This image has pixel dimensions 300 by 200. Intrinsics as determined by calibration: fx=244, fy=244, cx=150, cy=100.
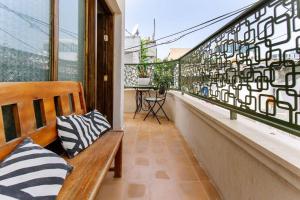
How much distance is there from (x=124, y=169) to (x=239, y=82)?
4.55 feet

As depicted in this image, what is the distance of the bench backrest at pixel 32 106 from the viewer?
1106mm

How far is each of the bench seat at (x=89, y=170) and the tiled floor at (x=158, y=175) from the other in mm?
428

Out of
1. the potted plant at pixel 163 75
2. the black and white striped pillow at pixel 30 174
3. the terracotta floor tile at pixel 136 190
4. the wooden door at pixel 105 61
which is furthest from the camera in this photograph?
the potted plant at pixel 163 75

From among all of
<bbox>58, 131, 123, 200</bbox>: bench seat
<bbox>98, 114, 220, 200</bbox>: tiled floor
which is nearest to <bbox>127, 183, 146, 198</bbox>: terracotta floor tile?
<bbox>98, 114, 220, 200</bbox>: tiled floor

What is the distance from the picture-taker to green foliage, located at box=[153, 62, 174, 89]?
569cm

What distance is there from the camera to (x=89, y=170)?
1.28m

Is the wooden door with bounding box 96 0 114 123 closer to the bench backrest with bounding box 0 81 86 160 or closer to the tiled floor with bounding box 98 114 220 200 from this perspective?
the tiled floor with bounding box 98 114 220 200

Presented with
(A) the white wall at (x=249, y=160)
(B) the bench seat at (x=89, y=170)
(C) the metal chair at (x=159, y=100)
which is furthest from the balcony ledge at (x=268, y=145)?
(C) the metal chair at (x=159, y=100)

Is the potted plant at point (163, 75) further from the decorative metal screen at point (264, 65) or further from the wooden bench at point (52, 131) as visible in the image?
the wooden bench at point (52, 131)

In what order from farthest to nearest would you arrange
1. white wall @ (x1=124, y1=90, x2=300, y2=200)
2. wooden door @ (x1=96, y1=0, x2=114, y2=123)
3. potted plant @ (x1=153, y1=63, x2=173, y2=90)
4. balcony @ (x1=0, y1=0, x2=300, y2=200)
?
potted plant @ (x1=153, y1=63, x2=173, y2=90) < wooden door @ (x1=96, y1=0, x2=114, y2=123) < balcony @ (x1=0, y1=0, x2=300, y2=200) < white wall @ (x1=124, y1=90, x2=300, y2=200)

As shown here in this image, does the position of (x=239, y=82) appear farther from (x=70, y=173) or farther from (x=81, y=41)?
(x=81, y=41)

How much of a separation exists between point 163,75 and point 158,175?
388 centimetres

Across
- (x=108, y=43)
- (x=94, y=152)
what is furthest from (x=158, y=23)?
(x=94, y=152)

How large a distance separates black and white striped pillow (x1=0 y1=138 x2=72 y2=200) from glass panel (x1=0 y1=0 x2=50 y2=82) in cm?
41
